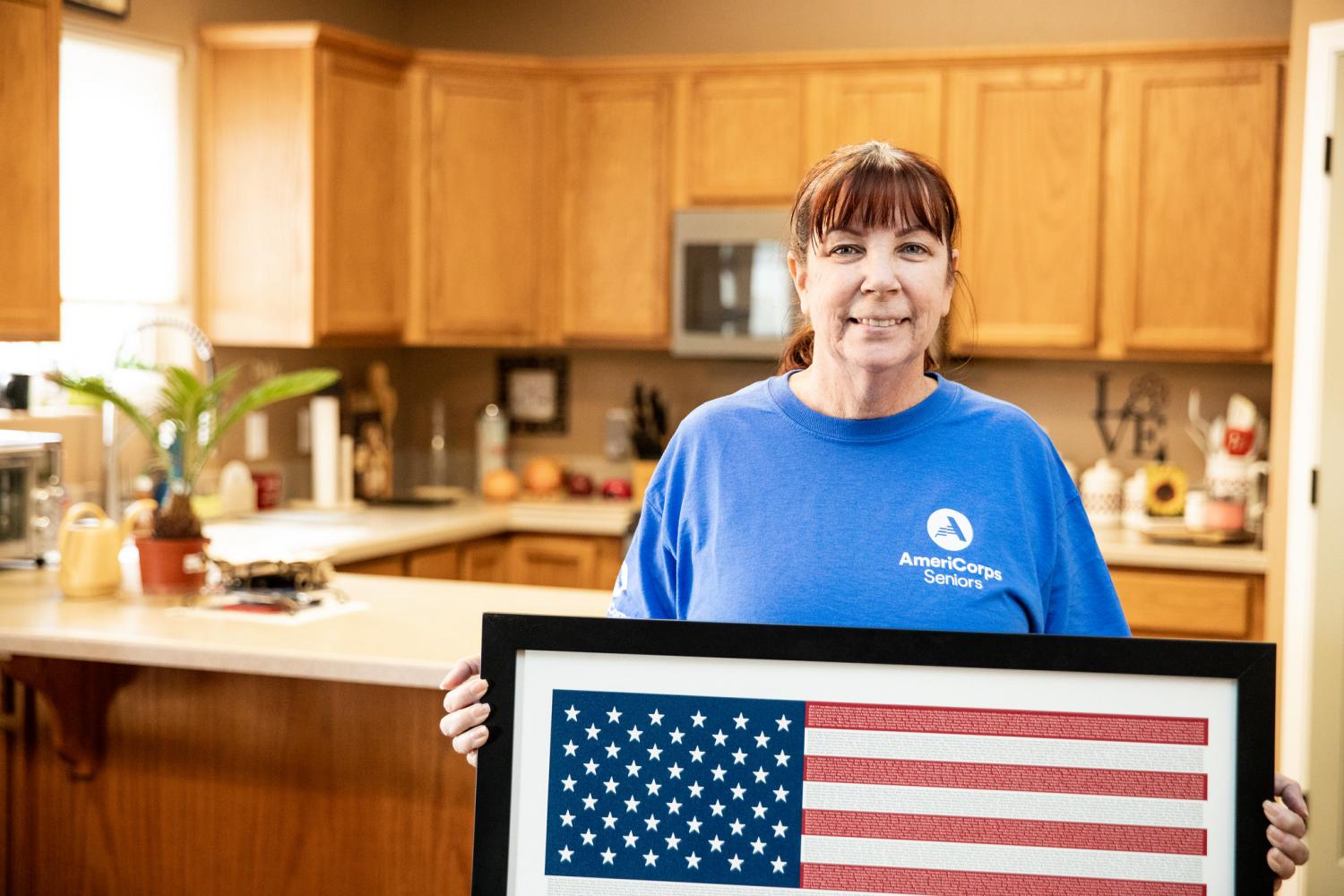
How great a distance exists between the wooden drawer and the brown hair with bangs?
9.34 feet

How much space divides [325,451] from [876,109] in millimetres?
2131

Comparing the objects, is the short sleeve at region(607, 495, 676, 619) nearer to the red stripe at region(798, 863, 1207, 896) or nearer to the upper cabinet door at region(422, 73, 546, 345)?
the red stripe at region(798, 863, 1207, 896)

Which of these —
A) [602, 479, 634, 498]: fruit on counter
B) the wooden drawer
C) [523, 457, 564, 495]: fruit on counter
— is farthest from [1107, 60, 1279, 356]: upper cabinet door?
[523, 457, 564, 495]: fruit on counter

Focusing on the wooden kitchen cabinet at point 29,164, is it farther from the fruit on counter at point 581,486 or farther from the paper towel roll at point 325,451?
the fruit on counter at point 581,486

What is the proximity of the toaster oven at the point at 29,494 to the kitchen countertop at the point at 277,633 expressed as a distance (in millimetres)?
216

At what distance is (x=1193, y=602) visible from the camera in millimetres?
4074

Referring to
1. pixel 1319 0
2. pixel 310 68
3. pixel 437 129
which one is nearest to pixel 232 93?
pixel 310 68

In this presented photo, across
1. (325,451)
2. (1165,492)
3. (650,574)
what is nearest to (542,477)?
(325,451)

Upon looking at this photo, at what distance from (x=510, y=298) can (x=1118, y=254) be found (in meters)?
2.03

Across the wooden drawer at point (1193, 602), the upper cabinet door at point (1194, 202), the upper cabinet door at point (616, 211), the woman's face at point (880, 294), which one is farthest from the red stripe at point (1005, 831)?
the upper cabinet door at point (616, 211)

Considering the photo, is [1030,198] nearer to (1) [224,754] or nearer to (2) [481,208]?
(2) [481,208]

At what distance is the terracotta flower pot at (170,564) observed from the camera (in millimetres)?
2902

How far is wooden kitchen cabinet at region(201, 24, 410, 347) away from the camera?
4352mm

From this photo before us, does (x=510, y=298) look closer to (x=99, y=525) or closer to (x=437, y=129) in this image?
(x=437, y=129)
